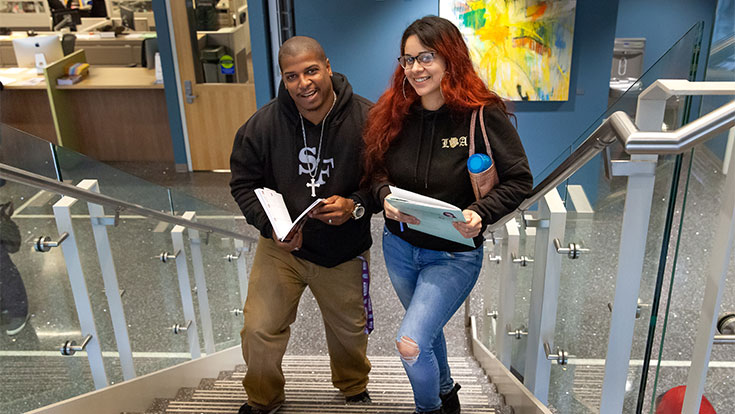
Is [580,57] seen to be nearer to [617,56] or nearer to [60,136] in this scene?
[617,56]

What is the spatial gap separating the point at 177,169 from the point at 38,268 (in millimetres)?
5746

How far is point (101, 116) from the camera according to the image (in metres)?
8.44

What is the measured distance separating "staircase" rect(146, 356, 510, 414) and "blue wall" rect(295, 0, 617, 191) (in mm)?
3613

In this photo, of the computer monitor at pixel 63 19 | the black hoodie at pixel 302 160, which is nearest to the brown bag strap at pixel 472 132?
the black hoodie at pixel 302 160

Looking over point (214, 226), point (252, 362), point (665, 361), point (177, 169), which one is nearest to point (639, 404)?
point (665, 361)

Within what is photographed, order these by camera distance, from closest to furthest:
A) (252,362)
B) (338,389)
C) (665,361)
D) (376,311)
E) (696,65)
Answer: (696,65) < (665,361) < (252,362) < (338,389) < (376,311)

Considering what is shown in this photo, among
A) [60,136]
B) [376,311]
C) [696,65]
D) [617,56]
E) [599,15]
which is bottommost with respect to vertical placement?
[376,311]

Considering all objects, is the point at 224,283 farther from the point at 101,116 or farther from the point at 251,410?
the point at 101,116

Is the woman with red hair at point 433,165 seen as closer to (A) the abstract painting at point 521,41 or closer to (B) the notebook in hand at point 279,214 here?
(B) the notebook in hand at point 279,214

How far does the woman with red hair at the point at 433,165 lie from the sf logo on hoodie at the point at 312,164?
20 centimetres

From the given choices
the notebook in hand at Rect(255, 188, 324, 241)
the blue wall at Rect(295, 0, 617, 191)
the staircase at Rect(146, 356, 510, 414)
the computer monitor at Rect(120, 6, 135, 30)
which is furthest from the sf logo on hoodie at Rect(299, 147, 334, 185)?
the computer monitor at Rect(120, 6, 135, 30)

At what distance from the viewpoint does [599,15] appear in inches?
257

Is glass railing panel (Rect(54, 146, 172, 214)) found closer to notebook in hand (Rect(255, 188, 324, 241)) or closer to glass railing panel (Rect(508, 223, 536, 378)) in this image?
notebook in hand (Rect(255, 188, 324, 241))

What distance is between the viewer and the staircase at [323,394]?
9.72 ft
